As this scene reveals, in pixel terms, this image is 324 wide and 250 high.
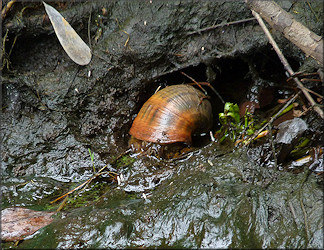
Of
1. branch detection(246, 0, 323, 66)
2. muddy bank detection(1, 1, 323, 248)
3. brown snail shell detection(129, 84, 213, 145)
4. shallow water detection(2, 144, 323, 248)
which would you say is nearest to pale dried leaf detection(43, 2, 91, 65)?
muddy bank detection(1, 1, 323, 248)

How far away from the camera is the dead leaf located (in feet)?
7.82

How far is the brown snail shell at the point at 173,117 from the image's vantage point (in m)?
3.36

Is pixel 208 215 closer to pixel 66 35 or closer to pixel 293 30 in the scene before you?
pixel 293 30

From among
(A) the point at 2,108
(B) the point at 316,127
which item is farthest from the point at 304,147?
(A) the point at 2,108

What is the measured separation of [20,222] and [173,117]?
5.85ft

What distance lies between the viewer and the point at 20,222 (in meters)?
2.50

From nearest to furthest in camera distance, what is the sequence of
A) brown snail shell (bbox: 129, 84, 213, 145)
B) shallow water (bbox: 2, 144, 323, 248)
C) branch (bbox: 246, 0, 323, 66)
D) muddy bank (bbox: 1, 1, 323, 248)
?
shallow water (bbox: 2, 144, 323, 248), branch (bbox: 246, 0, 323, 66), muddy bank (bbox: 1, 1, 323, 248), brown snail shell (bbox: 129, 84, 213, 145)

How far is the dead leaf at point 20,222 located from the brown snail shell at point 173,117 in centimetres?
134

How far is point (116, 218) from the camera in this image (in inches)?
92.6

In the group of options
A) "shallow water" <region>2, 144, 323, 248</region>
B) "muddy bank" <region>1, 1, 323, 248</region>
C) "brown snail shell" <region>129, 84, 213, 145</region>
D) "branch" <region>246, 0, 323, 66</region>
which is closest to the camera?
"shallow water" <region>2, 144, 323, 248</region>

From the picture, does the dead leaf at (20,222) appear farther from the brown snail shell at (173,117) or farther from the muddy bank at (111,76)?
the brown snail shell at (173,117)

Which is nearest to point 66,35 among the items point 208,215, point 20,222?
point 20,222

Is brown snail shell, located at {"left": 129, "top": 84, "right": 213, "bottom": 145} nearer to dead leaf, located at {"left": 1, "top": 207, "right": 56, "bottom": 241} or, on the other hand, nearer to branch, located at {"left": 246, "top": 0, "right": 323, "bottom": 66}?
branch, located at {"left": 246, "top": 0, "right": 323, "bottom": 66}

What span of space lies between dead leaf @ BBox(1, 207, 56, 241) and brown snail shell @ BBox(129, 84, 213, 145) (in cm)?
134
